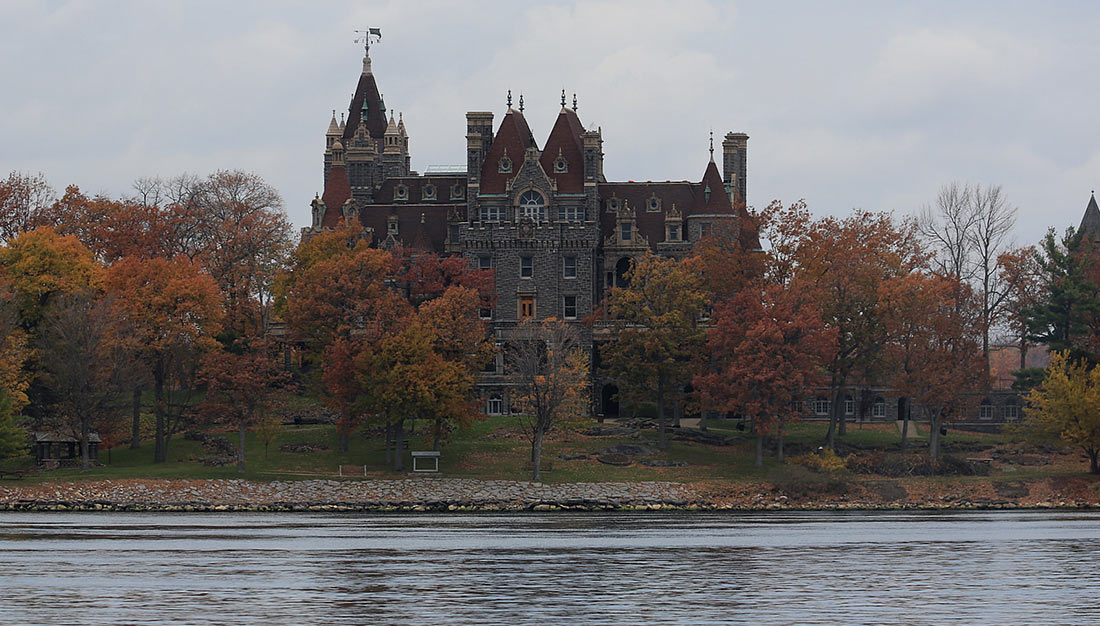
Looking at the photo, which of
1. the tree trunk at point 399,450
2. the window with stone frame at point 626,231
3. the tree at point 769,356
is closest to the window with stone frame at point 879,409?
the tree at point 769,356

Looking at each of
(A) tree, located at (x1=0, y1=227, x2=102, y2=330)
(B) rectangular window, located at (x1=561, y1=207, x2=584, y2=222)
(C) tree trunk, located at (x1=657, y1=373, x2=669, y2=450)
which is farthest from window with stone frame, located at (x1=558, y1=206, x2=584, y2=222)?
(A) tree, located at (x1=0, y1=227, x2=102, y2=330)

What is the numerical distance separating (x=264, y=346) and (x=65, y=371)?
10.6 metres

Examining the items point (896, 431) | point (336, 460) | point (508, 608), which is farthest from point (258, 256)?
point (508, 608)

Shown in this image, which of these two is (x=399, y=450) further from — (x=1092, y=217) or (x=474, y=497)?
(x=1092, y=217)

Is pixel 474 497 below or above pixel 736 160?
below

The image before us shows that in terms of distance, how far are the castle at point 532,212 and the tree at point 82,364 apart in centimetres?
2545

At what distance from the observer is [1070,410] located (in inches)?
3295

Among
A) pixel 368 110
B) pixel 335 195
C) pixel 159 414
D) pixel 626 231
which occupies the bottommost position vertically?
pixel 159 414

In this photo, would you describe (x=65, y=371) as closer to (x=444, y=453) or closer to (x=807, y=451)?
(x=444, y=453)

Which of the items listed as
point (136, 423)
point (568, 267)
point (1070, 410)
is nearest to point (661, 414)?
point (568, 267)

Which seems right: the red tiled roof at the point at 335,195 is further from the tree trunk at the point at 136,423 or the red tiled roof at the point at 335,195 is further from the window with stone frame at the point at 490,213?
the tree trunk at the point at 136,423

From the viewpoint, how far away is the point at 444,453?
8656 cm

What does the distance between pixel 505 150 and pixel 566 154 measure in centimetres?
414

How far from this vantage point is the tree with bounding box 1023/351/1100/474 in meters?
82.8
